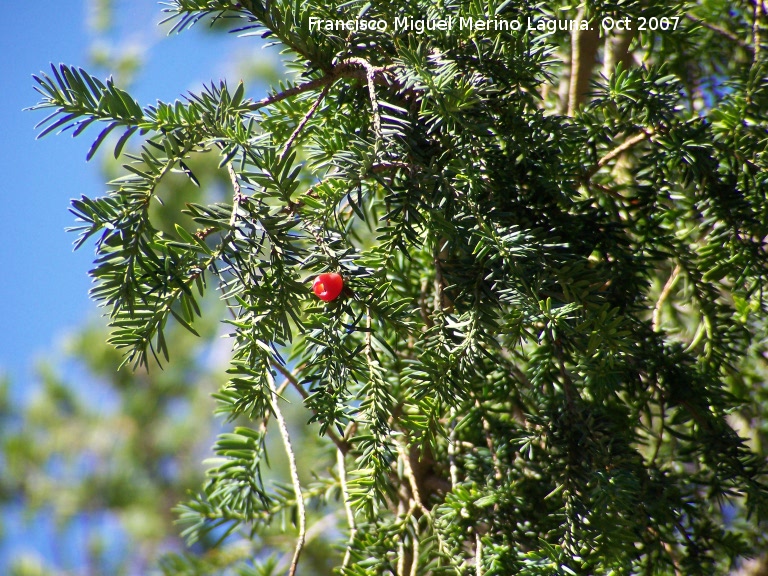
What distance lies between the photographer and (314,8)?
49 cm

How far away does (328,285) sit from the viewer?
16.0 inches

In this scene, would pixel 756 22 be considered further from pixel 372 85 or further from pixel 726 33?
pixel 372 85

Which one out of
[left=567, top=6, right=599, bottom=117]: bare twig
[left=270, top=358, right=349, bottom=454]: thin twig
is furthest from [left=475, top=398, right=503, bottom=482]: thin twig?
[left=567, top=6, right=599, bottom=117]: bare twig

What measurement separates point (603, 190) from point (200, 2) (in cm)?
36

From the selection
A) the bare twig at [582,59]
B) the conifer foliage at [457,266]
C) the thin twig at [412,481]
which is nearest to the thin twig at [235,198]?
the conifer foliage at [457,266]

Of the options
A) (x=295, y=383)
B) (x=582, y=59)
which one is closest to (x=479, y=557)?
(x=295, y=383)

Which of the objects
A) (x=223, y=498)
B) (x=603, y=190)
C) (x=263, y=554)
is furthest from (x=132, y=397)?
(x=603, y=190)

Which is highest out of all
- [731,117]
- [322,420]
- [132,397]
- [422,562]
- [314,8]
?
[314,8]

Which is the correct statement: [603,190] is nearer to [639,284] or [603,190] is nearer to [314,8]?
[639,284]

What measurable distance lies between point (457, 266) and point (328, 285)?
117 millimetres

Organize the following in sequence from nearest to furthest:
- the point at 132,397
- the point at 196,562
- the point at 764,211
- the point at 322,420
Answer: the point at 322,420
the point at 764,211
the point at 196,562
the point at 132,397

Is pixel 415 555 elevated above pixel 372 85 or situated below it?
below

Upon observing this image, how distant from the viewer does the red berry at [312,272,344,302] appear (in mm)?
405

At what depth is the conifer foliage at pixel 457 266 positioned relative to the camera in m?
0.41
